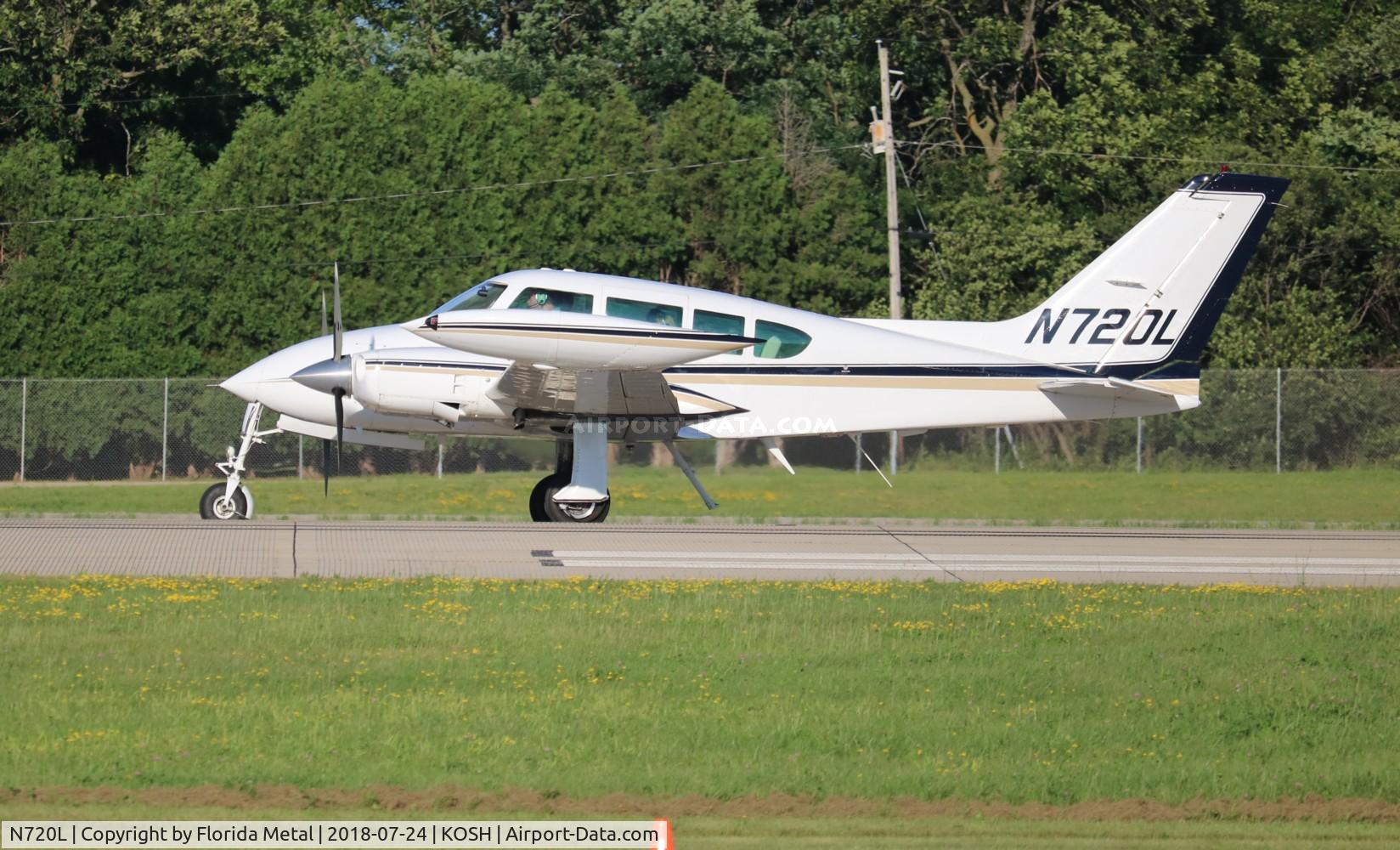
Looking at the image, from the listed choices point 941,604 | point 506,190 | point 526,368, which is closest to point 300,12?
point 506,190

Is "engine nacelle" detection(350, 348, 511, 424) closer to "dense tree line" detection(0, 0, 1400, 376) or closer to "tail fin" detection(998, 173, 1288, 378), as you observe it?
"tail fin" detection(998, 173, 1288, 378)

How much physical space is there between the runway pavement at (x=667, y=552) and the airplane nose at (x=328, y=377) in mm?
1644

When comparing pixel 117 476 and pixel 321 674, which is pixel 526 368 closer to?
pixel 321 674

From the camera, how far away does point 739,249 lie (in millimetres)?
40156

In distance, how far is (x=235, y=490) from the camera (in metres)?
21.1

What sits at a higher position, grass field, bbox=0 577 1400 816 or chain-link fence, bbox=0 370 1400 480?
chain-link fence, bbox=0 370 1400 480

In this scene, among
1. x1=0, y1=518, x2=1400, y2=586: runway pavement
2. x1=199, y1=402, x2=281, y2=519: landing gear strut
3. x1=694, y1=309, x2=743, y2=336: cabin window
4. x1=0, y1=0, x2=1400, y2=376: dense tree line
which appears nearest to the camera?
x1=0, y1=518, x2=1400, y2=586: runway pavement

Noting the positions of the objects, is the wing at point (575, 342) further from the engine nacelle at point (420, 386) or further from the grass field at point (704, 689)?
the grass field at point (704, 689)

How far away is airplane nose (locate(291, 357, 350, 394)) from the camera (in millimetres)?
19797

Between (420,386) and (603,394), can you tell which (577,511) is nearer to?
(603,394)

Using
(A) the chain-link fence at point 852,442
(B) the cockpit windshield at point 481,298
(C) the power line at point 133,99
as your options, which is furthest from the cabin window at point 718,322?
(C) the power line at point 133,99

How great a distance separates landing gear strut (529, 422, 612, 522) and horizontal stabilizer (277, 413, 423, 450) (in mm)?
1856

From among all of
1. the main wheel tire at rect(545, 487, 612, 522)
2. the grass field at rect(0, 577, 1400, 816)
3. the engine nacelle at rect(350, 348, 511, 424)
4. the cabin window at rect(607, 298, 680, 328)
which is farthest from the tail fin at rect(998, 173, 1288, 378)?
the grass field at rect(0, 577, 1400, 816)

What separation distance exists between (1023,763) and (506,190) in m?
30.5
